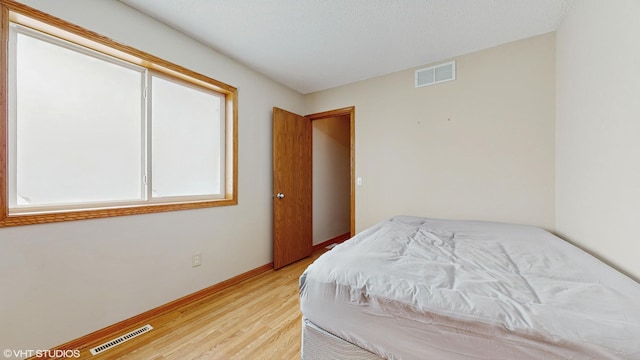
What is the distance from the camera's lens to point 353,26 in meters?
1.95

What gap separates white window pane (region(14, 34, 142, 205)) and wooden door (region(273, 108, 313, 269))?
142 centimetres

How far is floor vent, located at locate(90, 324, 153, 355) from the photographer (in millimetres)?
1517

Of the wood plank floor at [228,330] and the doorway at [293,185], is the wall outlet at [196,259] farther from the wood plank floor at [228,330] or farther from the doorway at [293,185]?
the doorway at [293,185]

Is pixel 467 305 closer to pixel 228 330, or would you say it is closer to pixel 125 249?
pixel 228 330

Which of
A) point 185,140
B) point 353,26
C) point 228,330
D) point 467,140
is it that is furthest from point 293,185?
point 467,140

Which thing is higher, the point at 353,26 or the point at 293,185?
the point at 353,26

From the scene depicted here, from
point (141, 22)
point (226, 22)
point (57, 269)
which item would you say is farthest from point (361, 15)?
point (57, 269)

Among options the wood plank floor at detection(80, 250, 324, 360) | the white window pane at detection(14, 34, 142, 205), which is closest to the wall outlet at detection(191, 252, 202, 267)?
the wood plank floor at detection(80, 250, 324, 360)

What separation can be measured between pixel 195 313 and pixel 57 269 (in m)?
0.95

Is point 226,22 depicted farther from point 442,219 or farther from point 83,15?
point 442,219

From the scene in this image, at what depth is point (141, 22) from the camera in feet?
6.00

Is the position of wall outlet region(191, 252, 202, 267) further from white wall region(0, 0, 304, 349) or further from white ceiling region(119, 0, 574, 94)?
white ceiling region(119, 0, 574, 94)

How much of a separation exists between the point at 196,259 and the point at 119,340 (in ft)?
2.38

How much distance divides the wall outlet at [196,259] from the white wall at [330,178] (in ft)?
5.79
